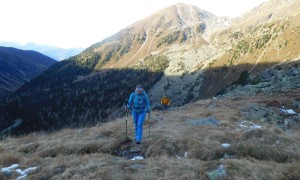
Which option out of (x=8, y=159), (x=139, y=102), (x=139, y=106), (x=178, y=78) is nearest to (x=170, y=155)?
(x=139, y=106)

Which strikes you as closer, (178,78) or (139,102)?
(139,102)

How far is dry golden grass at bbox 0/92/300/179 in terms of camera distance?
393 inches

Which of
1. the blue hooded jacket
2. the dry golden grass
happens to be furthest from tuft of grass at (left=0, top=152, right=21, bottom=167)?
the blue hooded jacket

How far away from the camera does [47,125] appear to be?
13012 centimetres

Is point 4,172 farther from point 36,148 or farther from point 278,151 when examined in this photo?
point 278,151

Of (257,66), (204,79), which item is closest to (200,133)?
(257,66)

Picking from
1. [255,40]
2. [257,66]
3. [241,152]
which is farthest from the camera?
[255,40]

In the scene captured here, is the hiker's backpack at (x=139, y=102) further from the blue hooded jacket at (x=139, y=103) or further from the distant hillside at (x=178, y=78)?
the distant hillside at (x=178, y=78)

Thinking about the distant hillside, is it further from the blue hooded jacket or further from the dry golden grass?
the blue hooded jacket

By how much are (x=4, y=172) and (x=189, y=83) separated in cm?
8626

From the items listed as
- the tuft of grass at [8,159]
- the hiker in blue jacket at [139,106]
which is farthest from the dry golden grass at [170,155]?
the hiker in blue jacket at [139,106]

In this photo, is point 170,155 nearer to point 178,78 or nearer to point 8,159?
point 8,159

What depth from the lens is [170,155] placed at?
12648 millimetres

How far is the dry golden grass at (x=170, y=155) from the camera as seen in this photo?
9.99m
